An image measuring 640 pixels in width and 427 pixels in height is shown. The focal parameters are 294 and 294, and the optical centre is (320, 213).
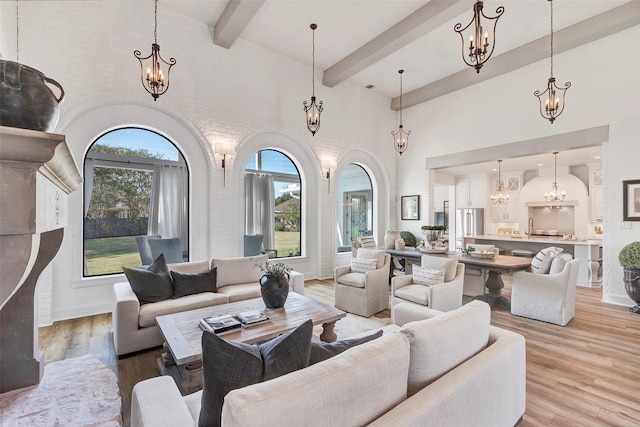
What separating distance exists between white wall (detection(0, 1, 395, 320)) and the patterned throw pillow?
2743 millimetres

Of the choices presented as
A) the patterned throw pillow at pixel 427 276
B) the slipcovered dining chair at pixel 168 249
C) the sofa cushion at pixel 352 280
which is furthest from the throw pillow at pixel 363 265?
the slipcovered dining chair at pixel 168 249

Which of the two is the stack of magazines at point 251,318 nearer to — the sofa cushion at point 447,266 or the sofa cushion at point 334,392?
the sofa cushion at point 334,392

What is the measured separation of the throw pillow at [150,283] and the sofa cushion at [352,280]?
220 centimetres

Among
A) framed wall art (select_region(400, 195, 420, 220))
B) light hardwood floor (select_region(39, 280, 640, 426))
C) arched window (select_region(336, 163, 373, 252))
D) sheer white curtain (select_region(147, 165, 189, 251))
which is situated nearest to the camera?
light hardwood floor (select_region(39, 280, 640, 426))

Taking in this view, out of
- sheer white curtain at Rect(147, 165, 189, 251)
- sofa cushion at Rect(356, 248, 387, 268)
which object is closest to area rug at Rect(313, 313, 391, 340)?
sofa cushion at Rect(356, 248, 387, 268)

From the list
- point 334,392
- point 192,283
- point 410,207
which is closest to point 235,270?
point 192,283

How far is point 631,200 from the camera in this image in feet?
14.5

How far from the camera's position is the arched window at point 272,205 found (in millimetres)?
5668

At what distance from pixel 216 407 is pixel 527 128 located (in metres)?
6.56

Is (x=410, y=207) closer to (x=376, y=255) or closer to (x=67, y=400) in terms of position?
(x=376, y=255)

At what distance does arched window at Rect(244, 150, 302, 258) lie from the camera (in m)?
5.67

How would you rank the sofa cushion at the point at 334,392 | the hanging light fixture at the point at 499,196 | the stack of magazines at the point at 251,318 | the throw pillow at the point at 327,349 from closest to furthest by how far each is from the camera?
the sofa cushion at the point at 334,392
the throw pillow at the point at 327,349
the stack of magazines at the point at 251,318
the hanging light fixture at the point at 499,196

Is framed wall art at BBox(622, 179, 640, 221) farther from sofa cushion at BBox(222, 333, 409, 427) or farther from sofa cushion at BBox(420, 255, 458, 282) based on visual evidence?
sofa cushion at BBox(222, 333, 409, 427)

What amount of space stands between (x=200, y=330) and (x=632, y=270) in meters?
5.67
